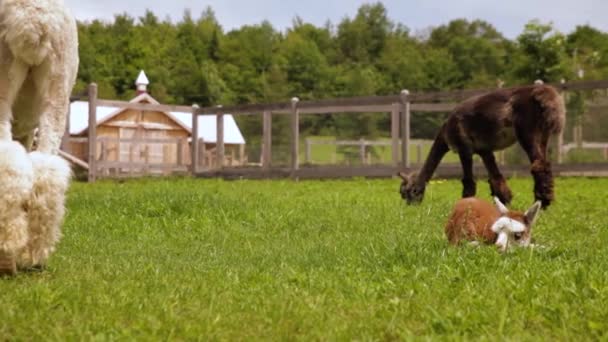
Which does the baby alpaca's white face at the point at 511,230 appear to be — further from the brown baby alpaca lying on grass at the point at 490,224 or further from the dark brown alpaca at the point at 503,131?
the dark brown alpaca at the point at 503,131

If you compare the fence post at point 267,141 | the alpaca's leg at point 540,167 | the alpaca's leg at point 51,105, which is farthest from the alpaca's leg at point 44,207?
the fence post at point 267,141

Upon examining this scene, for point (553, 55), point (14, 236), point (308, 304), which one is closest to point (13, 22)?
point (14, 236)

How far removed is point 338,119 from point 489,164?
1003 centimetres

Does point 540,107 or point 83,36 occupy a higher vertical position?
point 83,36

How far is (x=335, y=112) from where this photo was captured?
1948 cm

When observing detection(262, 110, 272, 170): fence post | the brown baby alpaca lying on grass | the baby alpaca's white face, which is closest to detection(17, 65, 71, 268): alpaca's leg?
the brown baby alpaca lying on grass

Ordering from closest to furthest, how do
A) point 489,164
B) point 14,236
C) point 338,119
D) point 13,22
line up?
point 14,236 < point 13,22 < point 489,164 < point 338,119

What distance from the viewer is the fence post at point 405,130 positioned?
17500mm

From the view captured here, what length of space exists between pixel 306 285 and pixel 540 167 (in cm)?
540

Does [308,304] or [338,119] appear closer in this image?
[308,304]

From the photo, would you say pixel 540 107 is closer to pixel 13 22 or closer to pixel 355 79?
pixel 13 22

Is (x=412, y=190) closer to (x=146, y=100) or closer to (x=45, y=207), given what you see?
(x=45, y=207)

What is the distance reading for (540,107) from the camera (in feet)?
29.3

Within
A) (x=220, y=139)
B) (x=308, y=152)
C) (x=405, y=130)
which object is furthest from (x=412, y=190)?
(x=220, y=139)
